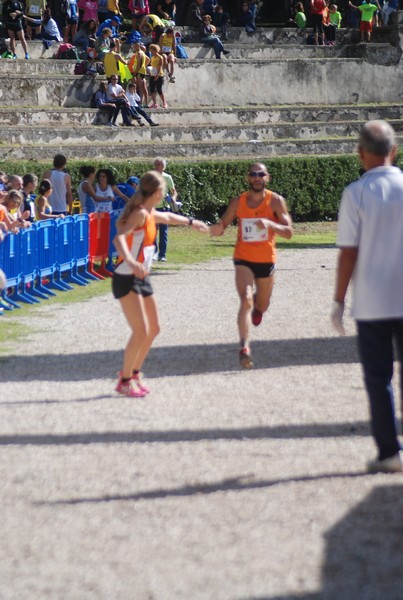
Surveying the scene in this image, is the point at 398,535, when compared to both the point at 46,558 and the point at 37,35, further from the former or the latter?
the point at 37,35

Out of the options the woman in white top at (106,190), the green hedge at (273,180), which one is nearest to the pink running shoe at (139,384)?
the woman in white top at (106,190)

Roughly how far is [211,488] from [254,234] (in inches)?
209

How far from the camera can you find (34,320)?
49.4ft

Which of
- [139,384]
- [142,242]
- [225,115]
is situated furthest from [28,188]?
[225,115]

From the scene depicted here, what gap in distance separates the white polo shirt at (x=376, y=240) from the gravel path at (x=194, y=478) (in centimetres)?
100

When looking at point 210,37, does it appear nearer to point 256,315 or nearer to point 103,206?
point 103,206

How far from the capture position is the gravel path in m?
5.33

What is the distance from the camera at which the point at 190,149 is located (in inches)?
1358

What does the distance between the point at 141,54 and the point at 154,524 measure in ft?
98.0

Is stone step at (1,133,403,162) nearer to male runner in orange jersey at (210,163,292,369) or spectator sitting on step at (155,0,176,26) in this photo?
spectator sitting on step at (155,0,176,26)

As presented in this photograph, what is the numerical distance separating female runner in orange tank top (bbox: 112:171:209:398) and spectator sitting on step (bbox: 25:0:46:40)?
28.0 metres

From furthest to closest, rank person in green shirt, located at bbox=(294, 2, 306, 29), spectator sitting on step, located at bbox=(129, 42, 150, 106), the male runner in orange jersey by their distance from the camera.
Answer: person in green shirt, located at bbox=(294, 2, 306, 29), spectator sitting on step, located at bbox=(129, 42, 150, 106), the male runner in orange jersey

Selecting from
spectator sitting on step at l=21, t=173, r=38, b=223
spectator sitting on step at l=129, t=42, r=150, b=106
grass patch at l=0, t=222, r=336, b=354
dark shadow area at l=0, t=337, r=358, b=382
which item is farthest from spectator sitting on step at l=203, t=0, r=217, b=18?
dark shadow area at l=0, t=337, r=358, b=382

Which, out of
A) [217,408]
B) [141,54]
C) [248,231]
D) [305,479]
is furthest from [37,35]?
[305,479]
